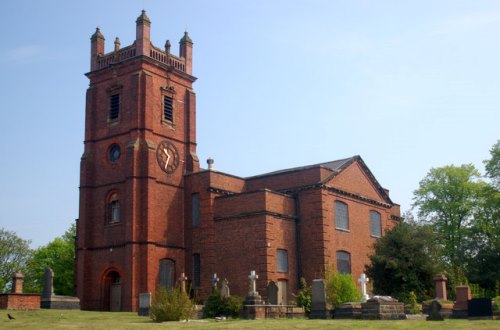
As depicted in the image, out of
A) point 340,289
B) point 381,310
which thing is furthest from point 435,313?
point 340,289

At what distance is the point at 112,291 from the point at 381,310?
790 inches

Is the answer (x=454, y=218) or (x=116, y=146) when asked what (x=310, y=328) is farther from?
(x=454, y=218)

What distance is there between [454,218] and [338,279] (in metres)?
24.5

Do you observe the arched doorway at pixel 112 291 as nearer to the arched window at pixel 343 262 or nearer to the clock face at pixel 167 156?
the clock face at pixel 167 156

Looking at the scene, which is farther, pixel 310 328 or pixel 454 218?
pixel 454 218

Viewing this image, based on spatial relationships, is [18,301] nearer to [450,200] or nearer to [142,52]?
[142,52]

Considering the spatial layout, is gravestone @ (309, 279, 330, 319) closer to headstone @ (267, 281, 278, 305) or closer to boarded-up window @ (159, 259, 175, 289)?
headstone @ (267, 281, 278, 305)

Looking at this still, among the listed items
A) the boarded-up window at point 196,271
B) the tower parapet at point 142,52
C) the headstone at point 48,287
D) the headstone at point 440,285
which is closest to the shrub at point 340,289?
the headstone at point 440,285

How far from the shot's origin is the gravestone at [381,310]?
26.2 meters

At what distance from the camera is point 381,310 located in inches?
1033

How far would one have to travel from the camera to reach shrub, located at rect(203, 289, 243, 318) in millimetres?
29891

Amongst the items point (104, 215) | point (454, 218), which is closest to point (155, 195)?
point (104, 215)

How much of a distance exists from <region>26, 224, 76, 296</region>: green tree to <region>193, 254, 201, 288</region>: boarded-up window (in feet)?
86.1

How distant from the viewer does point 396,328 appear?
20516 mm
